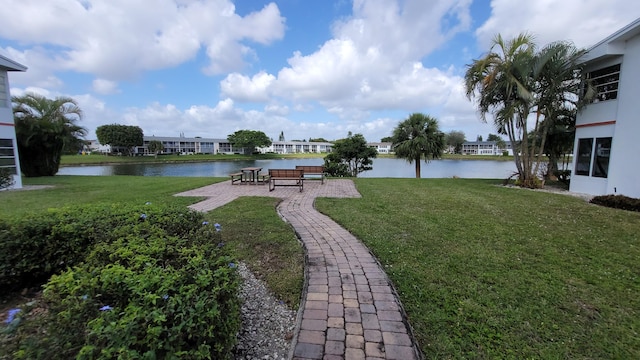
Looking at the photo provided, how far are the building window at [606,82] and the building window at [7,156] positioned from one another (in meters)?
21.5

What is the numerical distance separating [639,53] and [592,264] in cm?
843

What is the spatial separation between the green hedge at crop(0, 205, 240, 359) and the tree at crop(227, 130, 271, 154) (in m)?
67.8

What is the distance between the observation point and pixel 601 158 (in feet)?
29.7

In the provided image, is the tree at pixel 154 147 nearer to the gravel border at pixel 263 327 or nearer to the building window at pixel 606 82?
the gravel border at pixel 263 327

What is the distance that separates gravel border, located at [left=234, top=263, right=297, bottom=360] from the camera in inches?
81.7

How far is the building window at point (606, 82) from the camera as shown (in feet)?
28.8

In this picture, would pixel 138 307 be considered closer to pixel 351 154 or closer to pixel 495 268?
pixel 495 268

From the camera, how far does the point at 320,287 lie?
291 centimetres

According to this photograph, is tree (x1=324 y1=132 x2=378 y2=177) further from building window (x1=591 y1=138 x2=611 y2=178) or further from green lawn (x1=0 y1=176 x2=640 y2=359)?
green lawn (x1=0 y1=176 x2=640 y2=359)

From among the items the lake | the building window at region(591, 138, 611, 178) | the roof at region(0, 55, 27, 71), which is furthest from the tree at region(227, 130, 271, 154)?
the building window at region(591, 138, 611, 178)

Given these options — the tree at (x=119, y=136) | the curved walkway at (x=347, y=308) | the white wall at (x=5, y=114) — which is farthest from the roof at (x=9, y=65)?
the tree at (x=119, y=136)

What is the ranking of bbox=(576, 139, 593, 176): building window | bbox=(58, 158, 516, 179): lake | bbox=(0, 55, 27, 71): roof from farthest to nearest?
bbox=(58, 158, 516, 179): lake
bbox=(0, 55, 27, 71): roof
bbox=(576, 139, 593, 176): building window

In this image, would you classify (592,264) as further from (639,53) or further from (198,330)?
(639,53)

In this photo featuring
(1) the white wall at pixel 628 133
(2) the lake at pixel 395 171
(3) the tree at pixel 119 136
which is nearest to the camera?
(1) the white wall at pixel 628 133
